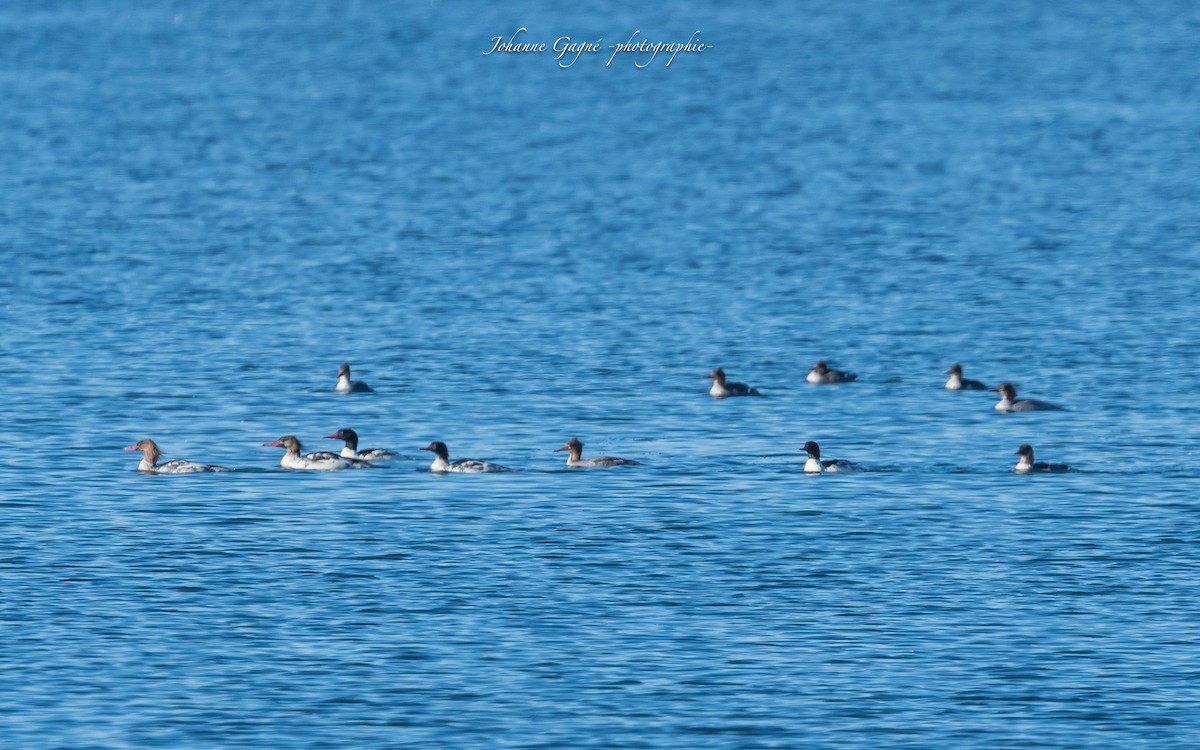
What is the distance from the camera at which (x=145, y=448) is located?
37844mm

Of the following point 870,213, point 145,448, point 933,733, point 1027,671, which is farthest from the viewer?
point 870,213

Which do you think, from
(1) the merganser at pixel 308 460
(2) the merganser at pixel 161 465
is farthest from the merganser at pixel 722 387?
(2) the merganser at pixel 161 465

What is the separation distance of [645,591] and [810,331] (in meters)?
24.5

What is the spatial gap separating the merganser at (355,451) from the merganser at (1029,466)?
10.3m

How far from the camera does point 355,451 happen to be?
39.2 m

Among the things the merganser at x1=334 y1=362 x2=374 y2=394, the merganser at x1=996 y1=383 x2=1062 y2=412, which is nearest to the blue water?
the merganser at x1=334 y1=362 x2=374 y2=394

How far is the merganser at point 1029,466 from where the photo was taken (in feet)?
124

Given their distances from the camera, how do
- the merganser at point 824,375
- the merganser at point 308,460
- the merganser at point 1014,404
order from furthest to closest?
the merganser at point 824,375
the merganser at point 1014,404
the merganser at point 308,460

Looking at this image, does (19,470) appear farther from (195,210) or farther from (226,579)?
(195,210)

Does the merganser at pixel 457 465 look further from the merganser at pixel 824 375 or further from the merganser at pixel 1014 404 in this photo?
the merganser at pixel 1014 404

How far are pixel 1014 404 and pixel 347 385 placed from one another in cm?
1285

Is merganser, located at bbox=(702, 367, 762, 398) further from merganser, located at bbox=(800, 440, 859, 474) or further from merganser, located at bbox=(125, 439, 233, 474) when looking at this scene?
merganser, located at bbox=(125, 439, 233, 474)

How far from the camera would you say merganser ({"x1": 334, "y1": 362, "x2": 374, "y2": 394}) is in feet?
148

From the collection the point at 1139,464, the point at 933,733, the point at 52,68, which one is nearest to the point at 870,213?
the point at 1139,464
